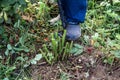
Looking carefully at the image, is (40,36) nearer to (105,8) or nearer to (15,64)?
(15,64)

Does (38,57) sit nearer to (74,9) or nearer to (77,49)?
(77,49)

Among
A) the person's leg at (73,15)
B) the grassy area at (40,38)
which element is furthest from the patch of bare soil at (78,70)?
the person's leg at (73,15)

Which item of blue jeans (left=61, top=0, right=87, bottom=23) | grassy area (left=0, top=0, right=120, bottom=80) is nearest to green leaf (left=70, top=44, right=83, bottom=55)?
grassy area (left=0, top=0, right=120, bottom=80)

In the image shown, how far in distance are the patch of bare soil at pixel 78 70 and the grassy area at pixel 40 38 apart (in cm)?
3

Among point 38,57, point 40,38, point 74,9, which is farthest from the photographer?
point 40,38

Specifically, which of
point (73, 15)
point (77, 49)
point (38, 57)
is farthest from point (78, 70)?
point (73, 15)

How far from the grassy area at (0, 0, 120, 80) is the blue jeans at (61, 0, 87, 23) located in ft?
0.53

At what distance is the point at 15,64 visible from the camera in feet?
6.70

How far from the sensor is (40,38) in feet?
7.41

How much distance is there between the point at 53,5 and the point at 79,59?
2.08 ft

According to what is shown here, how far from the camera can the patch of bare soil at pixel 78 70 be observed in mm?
2014

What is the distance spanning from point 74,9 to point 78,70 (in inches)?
16.1

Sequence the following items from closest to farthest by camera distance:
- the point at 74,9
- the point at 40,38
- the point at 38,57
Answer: the point at 38,57, the point at 74,9, the point at 40,38

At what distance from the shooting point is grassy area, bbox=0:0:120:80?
2031mm
